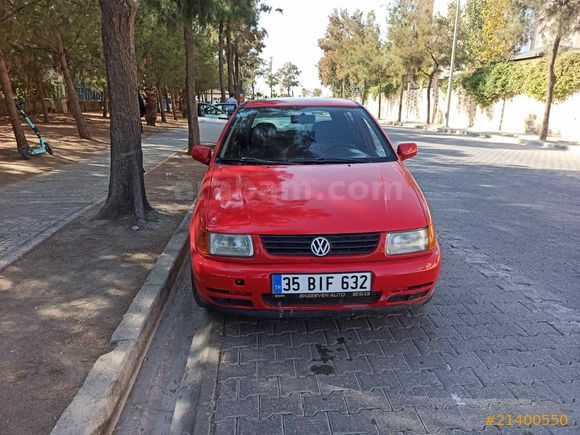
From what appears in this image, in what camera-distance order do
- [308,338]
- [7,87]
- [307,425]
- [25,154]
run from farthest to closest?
[25,154]
[7,87]
[308,338]
[307,425]

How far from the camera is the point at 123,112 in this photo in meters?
5.48

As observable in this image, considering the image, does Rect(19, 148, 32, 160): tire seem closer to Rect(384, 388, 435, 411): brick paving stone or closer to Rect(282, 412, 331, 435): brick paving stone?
Rect(282, 412, 331, 435): brick paving stone

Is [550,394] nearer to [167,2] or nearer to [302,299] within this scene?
[302,299]

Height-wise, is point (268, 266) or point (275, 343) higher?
point (268, 266)

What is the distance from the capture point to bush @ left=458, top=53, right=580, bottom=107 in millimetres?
20750

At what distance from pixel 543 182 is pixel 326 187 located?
807cm

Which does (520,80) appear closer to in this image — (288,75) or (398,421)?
(398,421)

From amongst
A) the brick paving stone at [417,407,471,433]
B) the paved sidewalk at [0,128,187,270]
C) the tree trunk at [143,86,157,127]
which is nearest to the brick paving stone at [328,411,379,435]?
the brick paving stone at [417,407,471,433]

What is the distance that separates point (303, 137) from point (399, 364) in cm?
225

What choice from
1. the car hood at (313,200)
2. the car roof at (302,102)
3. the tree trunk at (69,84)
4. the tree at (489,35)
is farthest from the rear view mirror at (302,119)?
the tree at (489,35)

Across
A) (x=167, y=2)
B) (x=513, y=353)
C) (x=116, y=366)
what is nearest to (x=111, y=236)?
(x=116, y=366)

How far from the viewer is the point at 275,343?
3.13m

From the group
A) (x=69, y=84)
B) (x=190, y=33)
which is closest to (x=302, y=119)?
(x=190, y=33)

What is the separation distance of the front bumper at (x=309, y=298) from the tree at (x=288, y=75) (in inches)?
4829
